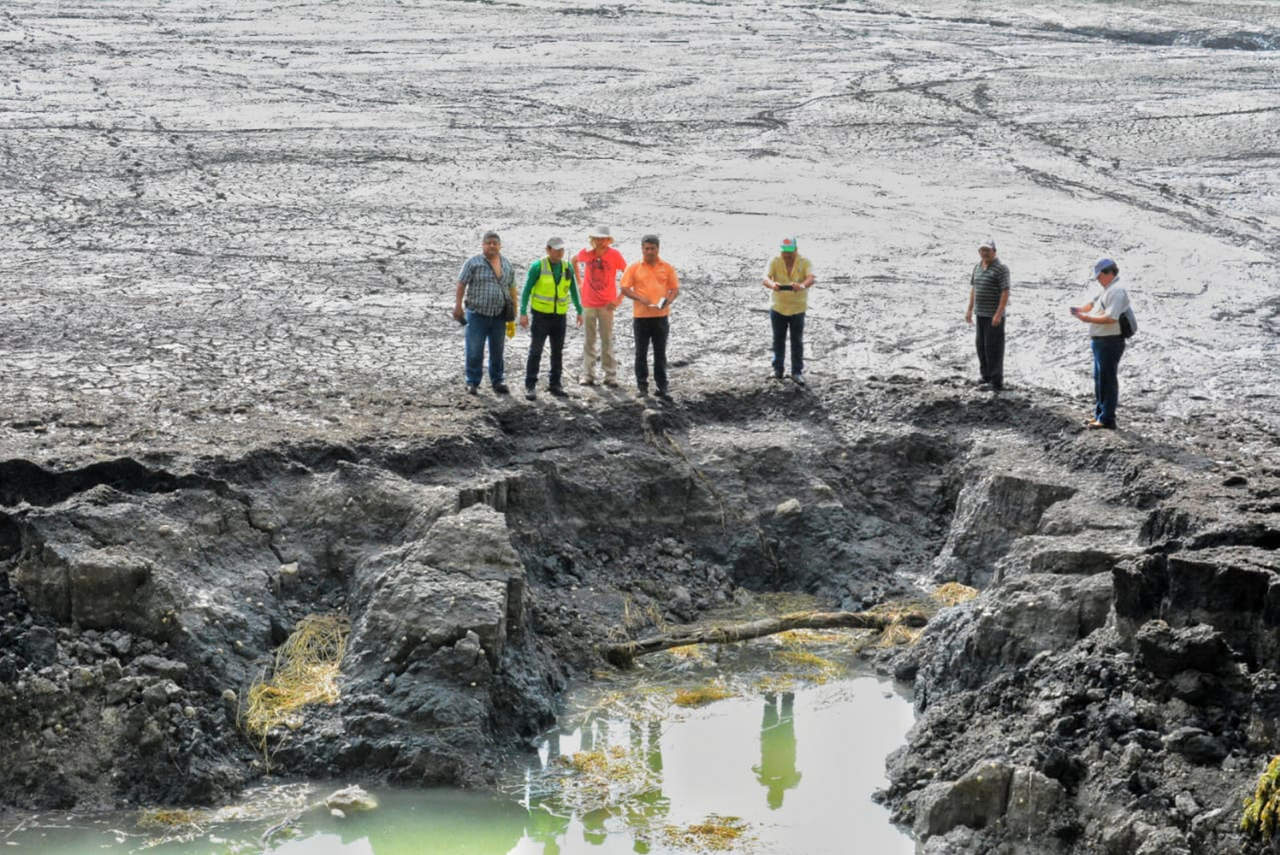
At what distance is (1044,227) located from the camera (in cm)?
2123

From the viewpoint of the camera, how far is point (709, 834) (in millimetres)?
10047

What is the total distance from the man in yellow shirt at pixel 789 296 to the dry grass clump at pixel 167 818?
7.33m

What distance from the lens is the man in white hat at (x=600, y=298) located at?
14625mm

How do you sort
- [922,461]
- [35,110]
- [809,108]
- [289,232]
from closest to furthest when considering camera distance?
[922,461], [289,232], [35,110], [809,108]

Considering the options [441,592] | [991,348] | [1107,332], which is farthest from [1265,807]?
[991,348]

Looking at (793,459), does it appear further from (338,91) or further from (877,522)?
(338,91)

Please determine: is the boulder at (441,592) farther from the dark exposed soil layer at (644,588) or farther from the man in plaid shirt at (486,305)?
the man in plaid shirt at (486,305)

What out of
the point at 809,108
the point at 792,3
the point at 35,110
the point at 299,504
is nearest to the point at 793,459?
the point at 299,504

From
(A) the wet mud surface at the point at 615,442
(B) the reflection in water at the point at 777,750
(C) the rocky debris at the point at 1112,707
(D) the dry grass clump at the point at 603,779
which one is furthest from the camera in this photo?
(B) the reflection in water at the point at 777,750

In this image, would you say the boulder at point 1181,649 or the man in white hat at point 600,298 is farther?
the man in white hat at point 600,298

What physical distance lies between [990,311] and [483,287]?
4.72 m

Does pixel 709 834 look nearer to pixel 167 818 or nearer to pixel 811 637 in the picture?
pixel 811 637

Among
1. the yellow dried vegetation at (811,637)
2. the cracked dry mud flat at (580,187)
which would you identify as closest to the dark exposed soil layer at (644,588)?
the yellow dried vegetation at (811,637)

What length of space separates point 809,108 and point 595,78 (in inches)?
162
